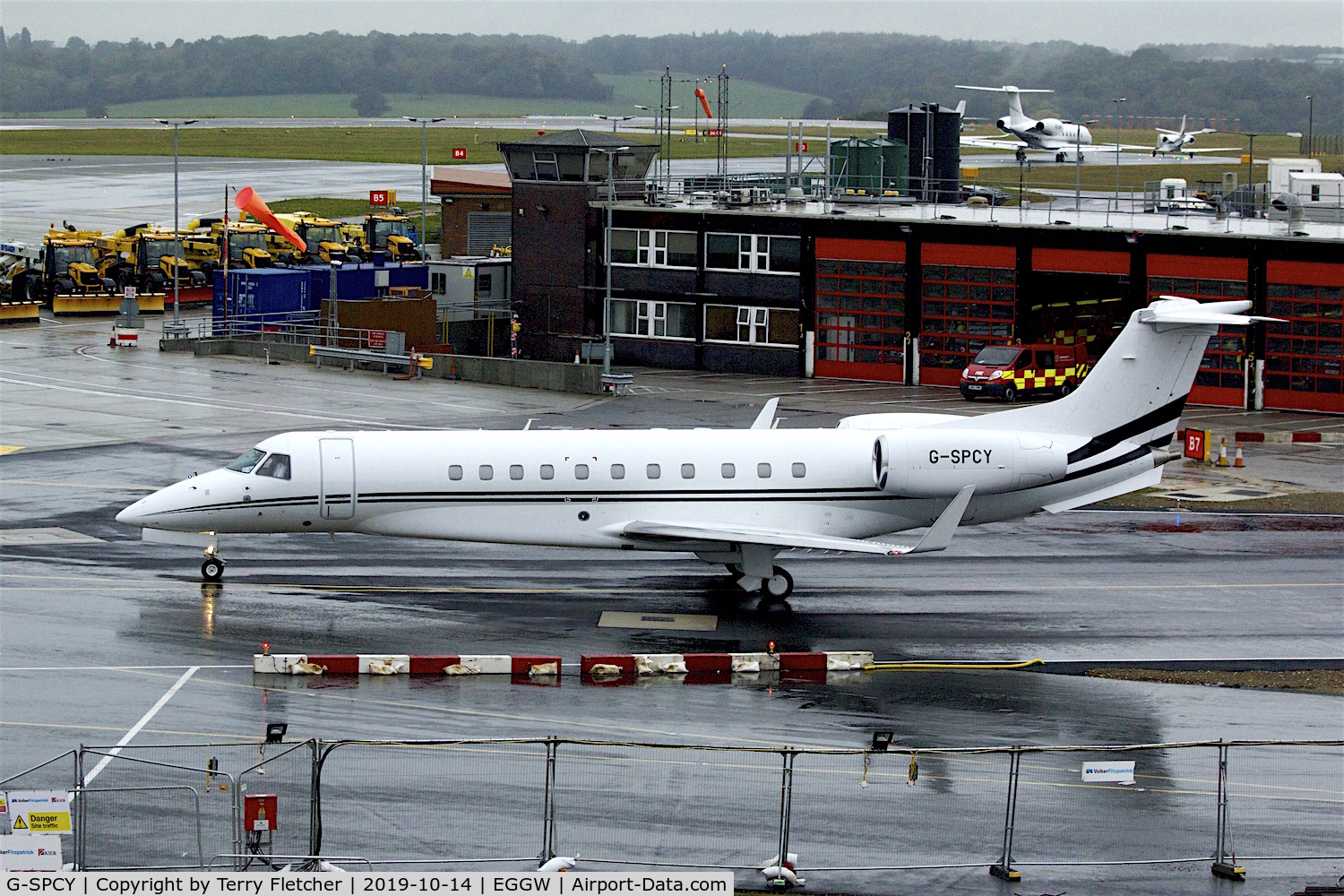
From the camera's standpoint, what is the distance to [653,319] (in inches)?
2628

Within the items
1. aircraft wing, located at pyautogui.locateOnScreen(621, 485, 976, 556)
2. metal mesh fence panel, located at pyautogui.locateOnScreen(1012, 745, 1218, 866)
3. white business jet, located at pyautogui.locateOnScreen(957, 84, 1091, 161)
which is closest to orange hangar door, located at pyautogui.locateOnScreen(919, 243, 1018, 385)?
aircraft wing, located at pyautogui.locateOnScreen(621, 485, 976, 556)

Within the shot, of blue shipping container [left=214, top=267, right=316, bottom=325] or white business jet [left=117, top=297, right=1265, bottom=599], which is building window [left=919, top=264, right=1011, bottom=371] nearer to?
blue shipping container [left=214, top=267, right=316, bottom=325]

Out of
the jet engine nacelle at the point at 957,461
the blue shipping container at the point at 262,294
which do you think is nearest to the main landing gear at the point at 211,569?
the jet engine nacelle at the point at 957,461

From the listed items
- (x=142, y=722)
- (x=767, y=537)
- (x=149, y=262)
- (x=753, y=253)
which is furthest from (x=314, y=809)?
(x=149, y=262)

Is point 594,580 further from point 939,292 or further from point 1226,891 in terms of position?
point 939,292

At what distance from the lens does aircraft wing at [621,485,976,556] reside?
90.3ft

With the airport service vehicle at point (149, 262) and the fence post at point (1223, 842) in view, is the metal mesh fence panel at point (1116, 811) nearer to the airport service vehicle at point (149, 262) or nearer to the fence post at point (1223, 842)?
the fence post at point (1223, 842)

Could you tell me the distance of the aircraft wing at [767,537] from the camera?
27.5 meters

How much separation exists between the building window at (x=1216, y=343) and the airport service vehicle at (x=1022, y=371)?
3601 mm

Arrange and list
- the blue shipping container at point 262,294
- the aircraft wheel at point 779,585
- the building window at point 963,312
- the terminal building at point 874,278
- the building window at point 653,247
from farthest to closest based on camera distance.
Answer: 1. the blue shipping container at point 262,294
2. the building window at point 653,247
3. the building window at point 963,312
4. the terminal building at point 874,278
5. the aircraft wheel at point 779,585

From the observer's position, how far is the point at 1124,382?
1203 inches

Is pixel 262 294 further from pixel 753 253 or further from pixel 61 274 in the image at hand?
pixel 753 253

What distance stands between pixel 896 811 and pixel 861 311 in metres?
45.7

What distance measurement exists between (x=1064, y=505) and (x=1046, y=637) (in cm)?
344
